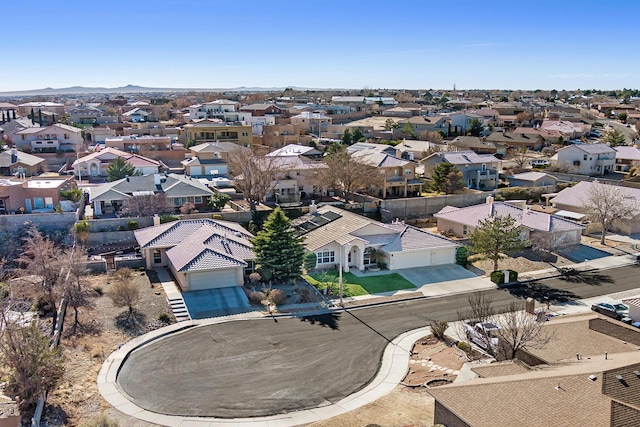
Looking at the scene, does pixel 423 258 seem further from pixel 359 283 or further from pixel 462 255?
pixel 359 283

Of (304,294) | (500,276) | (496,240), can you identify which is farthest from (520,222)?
(304,294)

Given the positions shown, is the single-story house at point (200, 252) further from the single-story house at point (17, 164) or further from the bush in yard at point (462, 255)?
the single-story house at point (17, 164)

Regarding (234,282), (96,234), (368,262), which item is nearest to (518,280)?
(368,262)

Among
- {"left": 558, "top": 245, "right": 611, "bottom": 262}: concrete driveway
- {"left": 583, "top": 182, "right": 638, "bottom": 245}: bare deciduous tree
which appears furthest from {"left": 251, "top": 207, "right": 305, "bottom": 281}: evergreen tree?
{"left": 583, "top": 182, "right": 638, "bottom": 245}: bare deciduous tree

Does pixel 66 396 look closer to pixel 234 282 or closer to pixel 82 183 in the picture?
pixel 234 282

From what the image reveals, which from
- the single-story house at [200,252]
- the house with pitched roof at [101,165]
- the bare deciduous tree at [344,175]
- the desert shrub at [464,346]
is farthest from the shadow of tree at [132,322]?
the house with pitched roof at [101,165]
